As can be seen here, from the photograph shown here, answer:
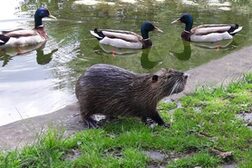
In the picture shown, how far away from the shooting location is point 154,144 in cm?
512

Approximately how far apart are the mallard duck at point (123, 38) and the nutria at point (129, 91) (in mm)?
5212

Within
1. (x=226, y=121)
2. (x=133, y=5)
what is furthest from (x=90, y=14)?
(x=226, y=121)

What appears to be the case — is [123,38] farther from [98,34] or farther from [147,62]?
[147,62]

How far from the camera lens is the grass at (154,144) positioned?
4.70 meters

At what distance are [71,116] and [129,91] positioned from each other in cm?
88

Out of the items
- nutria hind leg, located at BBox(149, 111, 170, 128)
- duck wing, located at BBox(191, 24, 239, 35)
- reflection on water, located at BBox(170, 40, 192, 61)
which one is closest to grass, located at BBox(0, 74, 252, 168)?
nutria hind leg, located at BBox(149, 111, 170, 128)

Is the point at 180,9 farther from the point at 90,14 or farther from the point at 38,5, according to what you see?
the point at 38,5

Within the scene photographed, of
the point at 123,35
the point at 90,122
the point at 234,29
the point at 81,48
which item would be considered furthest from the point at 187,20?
the point at 90,122

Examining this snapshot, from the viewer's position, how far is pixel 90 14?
518 inches

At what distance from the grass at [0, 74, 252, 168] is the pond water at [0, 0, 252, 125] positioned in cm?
214

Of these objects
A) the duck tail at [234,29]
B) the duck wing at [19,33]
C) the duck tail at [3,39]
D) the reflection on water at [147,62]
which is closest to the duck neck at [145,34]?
the reflection on water at [147,62]

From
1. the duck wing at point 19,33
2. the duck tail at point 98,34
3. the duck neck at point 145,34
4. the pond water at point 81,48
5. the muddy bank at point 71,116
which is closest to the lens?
the muddy bank at point 71,116

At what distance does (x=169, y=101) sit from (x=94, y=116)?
3.60ft

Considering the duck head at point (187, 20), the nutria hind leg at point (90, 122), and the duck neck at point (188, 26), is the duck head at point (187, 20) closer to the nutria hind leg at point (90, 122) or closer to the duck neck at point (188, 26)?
the duck neck at point (188, 26)
